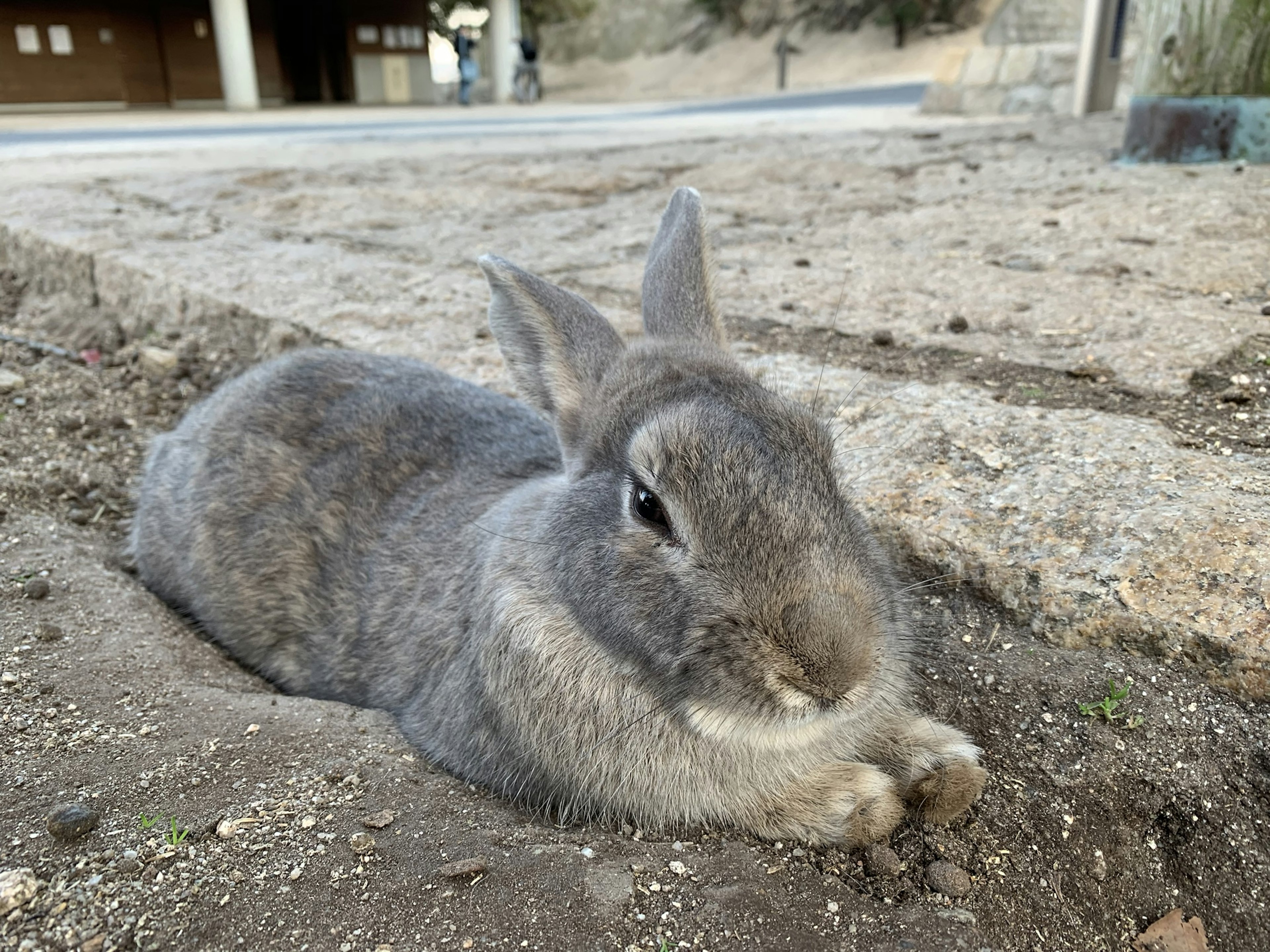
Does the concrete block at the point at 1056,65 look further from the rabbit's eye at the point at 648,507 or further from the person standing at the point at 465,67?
the person standing at the point at 465,67

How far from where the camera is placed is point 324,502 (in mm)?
3699

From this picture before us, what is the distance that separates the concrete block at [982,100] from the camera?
679 inches

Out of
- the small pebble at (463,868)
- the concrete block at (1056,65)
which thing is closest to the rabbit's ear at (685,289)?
the small pebble at (463,868)

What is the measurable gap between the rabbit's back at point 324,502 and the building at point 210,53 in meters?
28.5

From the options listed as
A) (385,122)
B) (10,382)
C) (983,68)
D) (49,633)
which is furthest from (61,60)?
(49,633)

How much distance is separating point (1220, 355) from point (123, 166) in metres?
9.63

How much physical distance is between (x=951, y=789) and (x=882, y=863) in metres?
0.25

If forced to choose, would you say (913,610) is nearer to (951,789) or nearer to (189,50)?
(951,789)

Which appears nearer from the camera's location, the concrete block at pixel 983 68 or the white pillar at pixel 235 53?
the concrete block at pixel 983 68

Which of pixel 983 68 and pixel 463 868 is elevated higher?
pixel 983 68

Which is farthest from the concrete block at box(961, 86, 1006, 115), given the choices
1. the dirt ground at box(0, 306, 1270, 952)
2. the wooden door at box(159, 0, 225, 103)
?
the wooden door at box(159, 0, 225, 103)

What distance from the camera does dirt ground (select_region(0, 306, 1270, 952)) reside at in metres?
2.01

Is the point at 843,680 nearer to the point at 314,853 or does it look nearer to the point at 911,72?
the point at 314,853

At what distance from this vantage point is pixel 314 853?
2.18 meters
